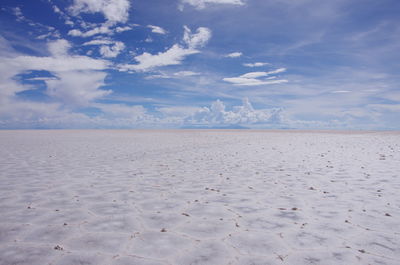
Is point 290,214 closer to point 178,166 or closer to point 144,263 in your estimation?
Answer: point 144,263

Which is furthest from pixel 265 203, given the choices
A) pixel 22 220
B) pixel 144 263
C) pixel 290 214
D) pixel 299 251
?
pixel 22 220

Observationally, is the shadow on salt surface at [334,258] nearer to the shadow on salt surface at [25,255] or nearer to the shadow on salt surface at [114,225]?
the shadow on salt surface at [114,225]

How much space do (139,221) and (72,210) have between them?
1.64 meters

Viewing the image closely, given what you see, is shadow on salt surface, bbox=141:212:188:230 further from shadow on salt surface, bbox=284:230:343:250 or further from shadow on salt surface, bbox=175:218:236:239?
shadow on salt surface, bbox=284:230:343:250

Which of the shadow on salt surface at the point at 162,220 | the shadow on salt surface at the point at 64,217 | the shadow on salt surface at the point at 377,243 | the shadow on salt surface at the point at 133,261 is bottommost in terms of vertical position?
the shadow on salt surface at the point at 133,261

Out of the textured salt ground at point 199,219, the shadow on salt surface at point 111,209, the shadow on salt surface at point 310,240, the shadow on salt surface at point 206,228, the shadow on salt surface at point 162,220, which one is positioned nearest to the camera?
the textured salt ground at point 199,219

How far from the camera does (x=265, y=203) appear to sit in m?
5.91

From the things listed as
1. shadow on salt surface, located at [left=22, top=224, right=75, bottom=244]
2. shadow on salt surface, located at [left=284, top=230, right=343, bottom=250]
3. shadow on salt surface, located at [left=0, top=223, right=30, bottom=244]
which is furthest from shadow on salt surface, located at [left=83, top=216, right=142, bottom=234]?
shadow on salt surface, located at [left=284, top=230, right=343, bottom=250]

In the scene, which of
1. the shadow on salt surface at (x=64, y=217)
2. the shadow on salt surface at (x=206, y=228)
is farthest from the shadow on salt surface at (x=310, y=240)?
the shadow on salt surface at (x=64, y=217)

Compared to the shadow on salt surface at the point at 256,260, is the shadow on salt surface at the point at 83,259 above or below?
below

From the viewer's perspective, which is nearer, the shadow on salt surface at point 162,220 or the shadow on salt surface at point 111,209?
the shadow on salt surface at point 162,220

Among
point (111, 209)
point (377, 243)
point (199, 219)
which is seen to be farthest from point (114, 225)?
point (377, 243)

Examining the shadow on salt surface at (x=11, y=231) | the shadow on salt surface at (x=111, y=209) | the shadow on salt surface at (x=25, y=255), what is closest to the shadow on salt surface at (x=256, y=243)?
the shadow on salt surface at (x=111, y=209)

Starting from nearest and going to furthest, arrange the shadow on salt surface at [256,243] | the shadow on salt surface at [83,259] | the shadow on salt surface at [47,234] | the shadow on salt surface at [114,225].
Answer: the shadow on salt surface at [83,259] < the shadow on salt surface at [256,243] < the shadow on salt surface at [47,234] < the shadow on salt surface at [114,225]
